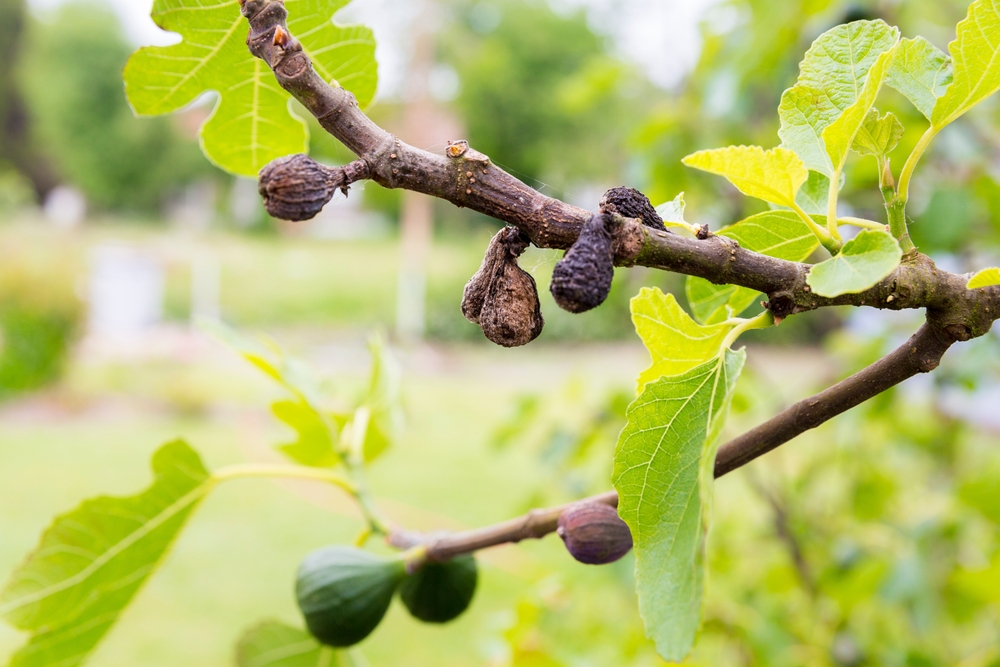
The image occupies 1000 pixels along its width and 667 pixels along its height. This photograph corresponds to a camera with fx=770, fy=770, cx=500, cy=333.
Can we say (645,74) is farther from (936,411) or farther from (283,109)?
(283,109)

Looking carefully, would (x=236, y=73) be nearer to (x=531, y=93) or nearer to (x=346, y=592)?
(x=346, y=592)

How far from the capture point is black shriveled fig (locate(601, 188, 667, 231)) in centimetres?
29

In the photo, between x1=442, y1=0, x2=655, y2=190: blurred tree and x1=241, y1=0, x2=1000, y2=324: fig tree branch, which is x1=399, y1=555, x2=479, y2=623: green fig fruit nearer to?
x1=241, y1=0, x2=1000, y2=324: fig tree branch

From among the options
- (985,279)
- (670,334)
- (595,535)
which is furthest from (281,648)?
(985,279)

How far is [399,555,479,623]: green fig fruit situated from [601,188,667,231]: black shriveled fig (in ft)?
1.06

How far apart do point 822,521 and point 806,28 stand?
123 centimetres

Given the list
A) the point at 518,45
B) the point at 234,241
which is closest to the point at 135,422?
the point at 518,45

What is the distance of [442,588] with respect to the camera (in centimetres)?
54

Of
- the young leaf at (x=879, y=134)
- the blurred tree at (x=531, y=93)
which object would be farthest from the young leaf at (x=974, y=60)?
the blurred tree at (x=531, y=93)

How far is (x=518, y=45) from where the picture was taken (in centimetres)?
1286

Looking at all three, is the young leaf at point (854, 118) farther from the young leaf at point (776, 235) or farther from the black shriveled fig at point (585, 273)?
the black shriveled fig at point (585, 273)

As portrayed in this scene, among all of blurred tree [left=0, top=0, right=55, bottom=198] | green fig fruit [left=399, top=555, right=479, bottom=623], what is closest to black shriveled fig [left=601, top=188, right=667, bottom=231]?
green fig fruit [left=399, top=555, right=479, bottom=623]

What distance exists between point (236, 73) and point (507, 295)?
256 mm

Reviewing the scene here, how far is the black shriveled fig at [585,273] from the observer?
0.26 meters
